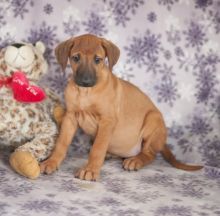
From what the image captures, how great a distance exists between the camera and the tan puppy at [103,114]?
259 centimetres

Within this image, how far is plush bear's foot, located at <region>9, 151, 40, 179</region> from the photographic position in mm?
2449

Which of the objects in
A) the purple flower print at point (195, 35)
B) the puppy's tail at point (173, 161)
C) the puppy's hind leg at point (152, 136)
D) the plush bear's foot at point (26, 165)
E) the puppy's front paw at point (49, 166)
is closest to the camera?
the plush bear's foot at point (26, 165)

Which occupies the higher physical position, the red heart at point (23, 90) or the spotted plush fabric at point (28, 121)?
the red heart at point (23, 90)

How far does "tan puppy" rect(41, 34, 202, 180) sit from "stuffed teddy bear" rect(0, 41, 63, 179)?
0.10 metres

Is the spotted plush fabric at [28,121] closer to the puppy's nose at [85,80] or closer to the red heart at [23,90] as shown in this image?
the red heart at [23,90]

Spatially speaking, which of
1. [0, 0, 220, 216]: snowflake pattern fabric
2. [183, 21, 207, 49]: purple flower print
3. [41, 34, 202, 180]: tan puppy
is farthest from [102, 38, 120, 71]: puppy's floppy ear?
[183, 21, 207, 49]: purple flower print

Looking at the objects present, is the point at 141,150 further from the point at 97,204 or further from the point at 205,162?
the point at 97,204

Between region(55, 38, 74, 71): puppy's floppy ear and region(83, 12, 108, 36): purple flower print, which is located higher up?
region(83, 12, 108, 36): purple flower print

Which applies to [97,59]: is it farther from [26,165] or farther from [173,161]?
[173,161]

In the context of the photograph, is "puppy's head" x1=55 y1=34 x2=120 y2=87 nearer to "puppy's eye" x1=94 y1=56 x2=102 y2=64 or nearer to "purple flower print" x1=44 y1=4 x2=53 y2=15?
"puppy's eye" x1=94 y1=56 x2=102 y2=64

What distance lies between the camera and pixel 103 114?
2.73 metres

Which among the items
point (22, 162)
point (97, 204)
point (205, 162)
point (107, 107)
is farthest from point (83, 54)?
point (205, 162)

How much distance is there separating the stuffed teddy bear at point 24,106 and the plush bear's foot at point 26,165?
0.11 meters

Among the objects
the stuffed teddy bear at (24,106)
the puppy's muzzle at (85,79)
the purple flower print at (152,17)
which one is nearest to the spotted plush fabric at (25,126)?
the stuffed teddy bear at (24,106)
